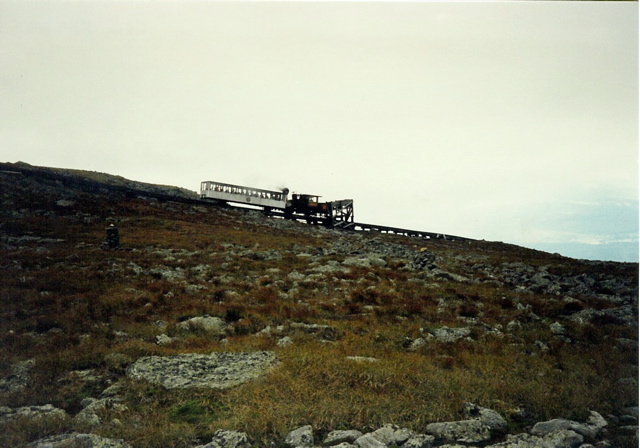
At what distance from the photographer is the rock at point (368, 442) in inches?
205

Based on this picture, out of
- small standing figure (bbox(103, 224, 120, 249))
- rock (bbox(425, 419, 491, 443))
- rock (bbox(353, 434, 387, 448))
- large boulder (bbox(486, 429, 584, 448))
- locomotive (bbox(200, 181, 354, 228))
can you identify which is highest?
→ locomotive (bbox(200, 181, 354, 228))

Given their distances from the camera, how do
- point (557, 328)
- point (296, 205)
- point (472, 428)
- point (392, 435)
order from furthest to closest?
1. point (296, 205)
2. point (557, 328)
3. point (472, 428)
4. point (392, 435)

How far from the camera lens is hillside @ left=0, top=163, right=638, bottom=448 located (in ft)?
19.1

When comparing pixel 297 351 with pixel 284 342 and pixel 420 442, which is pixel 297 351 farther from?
pixel 420 442

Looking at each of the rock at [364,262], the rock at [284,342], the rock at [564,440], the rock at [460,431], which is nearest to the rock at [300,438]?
the rock at [460,431]

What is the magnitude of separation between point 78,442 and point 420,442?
15.4 feet

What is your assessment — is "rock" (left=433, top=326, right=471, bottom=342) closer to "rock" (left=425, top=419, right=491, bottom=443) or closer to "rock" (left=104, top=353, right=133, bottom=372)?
"rock" (left=425, top=419, right=491, bottom=443)

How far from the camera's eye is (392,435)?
5.51 m

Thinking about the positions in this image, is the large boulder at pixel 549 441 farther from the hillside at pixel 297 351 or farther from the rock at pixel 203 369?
the rock at pixel 203 369

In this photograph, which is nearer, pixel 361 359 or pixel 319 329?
pixel 361 359

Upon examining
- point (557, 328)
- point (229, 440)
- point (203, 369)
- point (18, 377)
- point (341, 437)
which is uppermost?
point (557, 328)

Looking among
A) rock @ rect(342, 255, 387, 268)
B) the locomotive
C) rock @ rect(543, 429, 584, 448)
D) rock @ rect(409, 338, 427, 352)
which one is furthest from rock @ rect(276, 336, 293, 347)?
the locomotive

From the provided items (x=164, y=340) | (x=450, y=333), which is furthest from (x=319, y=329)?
(x=164, y=340)

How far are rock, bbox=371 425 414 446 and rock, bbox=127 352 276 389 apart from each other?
287cm
